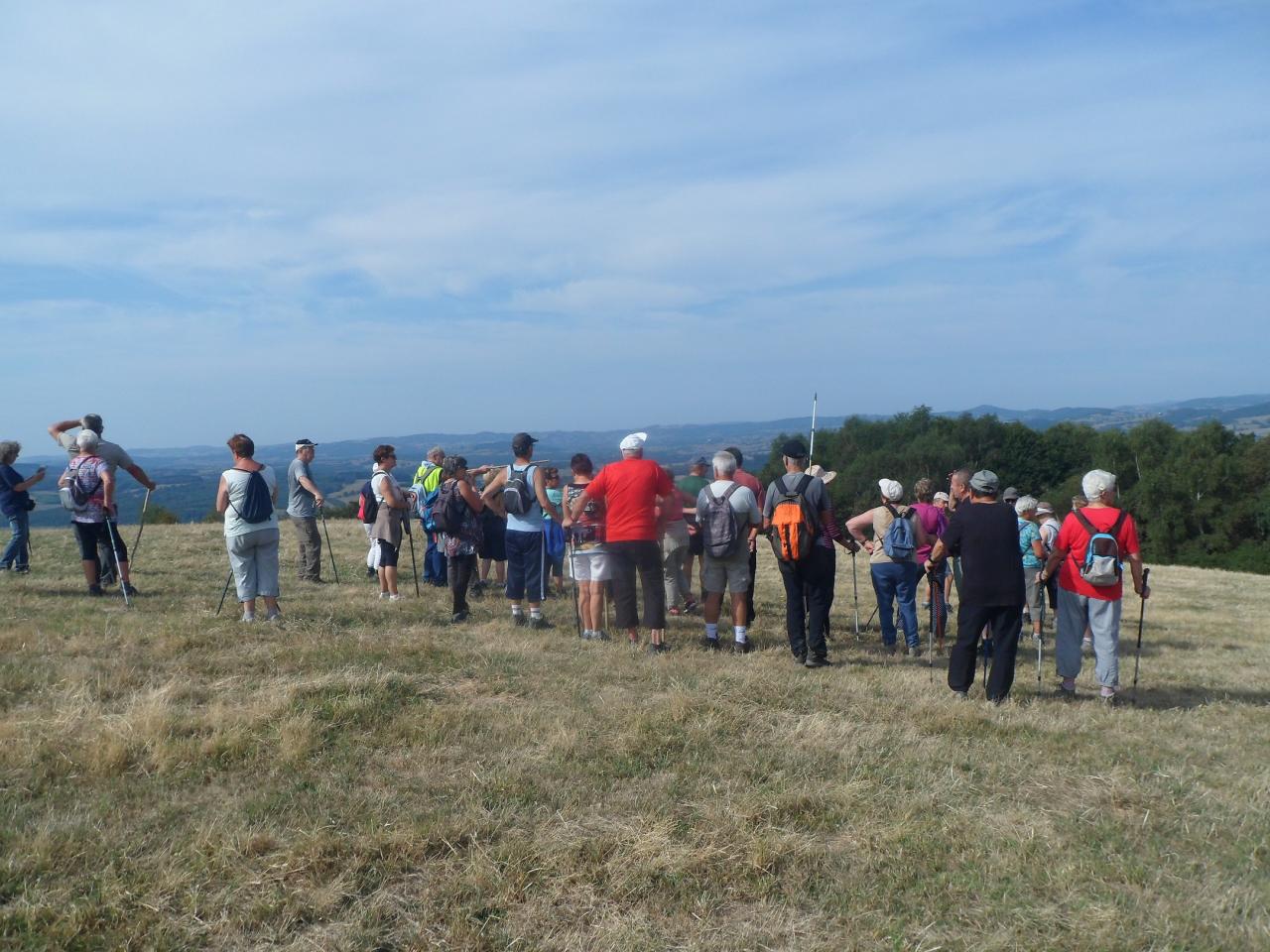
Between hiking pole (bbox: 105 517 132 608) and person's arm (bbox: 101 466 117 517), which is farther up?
person's arm (bbox: 101 466 117 517)

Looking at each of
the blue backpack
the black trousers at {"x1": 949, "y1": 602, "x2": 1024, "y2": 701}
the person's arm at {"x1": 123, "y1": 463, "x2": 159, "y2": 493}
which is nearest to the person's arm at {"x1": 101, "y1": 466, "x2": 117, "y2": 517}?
the person's arm at {"x1": 123, "y1": 463, "x2": 159, "y2": 493}

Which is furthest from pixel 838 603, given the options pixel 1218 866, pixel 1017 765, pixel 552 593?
pixel 1218 866

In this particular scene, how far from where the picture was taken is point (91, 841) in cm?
431

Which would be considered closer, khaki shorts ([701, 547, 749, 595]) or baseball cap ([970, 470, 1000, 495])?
baseball cap ([970, 470, 1000, 495])

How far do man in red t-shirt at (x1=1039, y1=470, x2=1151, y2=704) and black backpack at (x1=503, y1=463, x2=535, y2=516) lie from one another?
4.94m

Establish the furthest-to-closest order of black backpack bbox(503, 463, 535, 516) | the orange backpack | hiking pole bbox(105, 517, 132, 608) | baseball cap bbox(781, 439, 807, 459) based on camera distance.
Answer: hiking pole bbox(105, 517, 132, 608), black backpack bbox(503, 463, 535, 516), baseball cap bbox(781, 439, 807, 459), the orange backpack

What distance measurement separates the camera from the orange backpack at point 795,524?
8156 millimetres

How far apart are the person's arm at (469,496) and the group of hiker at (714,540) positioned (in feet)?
Answer: 0.06

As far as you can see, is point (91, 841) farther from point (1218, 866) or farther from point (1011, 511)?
point (1011, 511)

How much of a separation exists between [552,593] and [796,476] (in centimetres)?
493

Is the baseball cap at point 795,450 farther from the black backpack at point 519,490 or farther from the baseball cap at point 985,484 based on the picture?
the black backpack at point 519,490

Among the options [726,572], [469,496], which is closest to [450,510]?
[469,496]

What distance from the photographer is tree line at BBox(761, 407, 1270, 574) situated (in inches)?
2372

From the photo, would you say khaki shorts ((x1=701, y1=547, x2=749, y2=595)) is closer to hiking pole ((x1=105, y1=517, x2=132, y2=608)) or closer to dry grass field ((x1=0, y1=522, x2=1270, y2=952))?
dry grass field ((x1=0, y1=522, x2=1270, y2=952))
